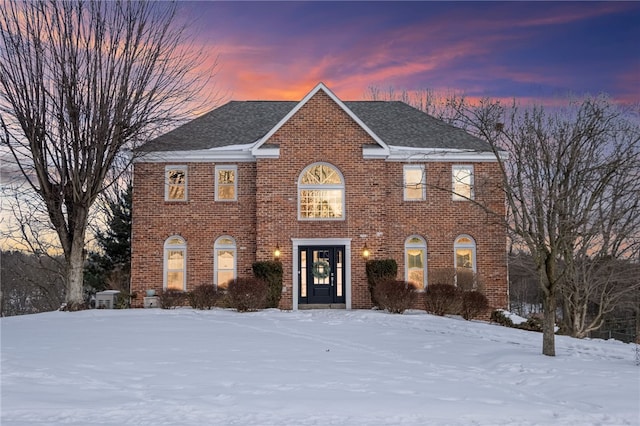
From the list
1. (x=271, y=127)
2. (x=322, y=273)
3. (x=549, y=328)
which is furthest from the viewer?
(x=271, y=127)

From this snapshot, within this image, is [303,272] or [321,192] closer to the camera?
[303,272]

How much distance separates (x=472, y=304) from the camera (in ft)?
57.9

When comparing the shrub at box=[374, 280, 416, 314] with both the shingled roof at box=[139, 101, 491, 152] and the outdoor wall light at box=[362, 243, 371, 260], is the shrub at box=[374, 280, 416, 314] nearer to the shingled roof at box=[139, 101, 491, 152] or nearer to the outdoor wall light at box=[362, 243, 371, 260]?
the outdoor wall light at box=[362, 243, 371, 260]

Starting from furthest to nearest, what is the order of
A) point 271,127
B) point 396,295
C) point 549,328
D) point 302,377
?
1. point 271,127
2. point 396,295
3. point 549,328
4. point 302,377

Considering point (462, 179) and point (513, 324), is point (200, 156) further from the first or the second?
point (513, 324)

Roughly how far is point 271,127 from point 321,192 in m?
4.58

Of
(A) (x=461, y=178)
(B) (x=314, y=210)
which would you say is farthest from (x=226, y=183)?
(A) (x=461, y=178)

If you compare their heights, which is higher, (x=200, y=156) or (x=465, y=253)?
(x=200, y=156)

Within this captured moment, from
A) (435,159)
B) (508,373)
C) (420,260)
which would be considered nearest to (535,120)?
(435,159)

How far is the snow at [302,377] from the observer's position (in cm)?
647

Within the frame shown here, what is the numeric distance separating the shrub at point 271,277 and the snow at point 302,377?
4607 millimetres

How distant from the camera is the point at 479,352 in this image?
36.6 ft

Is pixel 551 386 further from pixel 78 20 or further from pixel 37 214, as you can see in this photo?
pixel 37 214

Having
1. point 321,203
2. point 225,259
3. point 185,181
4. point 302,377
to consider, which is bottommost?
point 302,377
